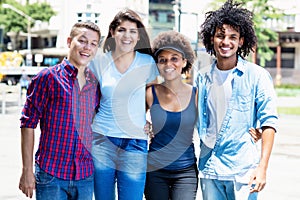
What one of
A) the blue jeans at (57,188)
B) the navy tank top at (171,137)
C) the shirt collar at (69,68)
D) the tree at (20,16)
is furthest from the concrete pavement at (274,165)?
the tree at (20,16)

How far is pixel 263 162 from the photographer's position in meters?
3.71

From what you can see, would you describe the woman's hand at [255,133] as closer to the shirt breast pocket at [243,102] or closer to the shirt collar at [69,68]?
the shirt breast pocket at [243,102]

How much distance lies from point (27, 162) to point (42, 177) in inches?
5.3

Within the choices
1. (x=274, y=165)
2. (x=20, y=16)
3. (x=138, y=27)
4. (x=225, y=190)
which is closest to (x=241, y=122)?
(x=225, y=190)

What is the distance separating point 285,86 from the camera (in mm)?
42094

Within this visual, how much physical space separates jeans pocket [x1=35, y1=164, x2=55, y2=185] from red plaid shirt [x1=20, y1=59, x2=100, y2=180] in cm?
3

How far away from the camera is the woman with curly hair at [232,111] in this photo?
381cm

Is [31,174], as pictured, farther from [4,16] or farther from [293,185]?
[4,16]

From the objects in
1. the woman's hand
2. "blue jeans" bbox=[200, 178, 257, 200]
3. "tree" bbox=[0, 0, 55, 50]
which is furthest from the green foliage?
the woman's hand

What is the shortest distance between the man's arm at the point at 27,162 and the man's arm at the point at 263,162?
1.40m

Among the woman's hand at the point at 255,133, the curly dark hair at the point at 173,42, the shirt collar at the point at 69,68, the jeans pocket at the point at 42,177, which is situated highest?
the curly dark hair at the point at 173,42

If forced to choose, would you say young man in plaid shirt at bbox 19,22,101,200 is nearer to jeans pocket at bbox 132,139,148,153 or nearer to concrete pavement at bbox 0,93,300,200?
jeans pocket at bbox 132,139,148,153

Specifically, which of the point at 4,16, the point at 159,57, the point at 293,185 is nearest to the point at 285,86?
the point at 4,16

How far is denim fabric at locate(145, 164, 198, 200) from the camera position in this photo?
418cm
